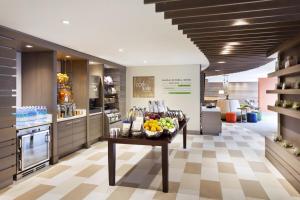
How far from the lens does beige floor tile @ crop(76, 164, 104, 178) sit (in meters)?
4.05

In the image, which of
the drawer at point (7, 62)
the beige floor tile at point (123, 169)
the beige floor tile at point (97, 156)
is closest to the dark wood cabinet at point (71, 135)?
the beige floor tile at point (97, 156)

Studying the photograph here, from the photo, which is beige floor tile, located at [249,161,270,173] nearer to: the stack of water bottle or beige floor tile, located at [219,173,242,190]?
beige floor tile, located at [219,173,242,190]

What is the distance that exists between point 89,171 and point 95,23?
2.77 meters

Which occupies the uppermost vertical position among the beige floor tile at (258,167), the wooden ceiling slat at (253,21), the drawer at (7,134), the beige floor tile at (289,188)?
the wooden ceiling slat at (253,21)

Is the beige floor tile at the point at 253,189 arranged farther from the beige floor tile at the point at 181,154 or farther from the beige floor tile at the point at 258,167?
the beige floor tile at the point at 181,154

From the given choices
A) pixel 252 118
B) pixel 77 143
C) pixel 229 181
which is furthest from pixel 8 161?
pixel 252 118

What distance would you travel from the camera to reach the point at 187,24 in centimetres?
322

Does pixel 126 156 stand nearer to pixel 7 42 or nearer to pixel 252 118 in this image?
pixel 7 42

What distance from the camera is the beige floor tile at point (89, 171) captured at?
4046mm

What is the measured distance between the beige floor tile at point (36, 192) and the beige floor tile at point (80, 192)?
16.2 inches

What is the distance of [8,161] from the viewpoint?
3549 millimetres

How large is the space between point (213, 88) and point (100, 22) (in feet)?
51.2

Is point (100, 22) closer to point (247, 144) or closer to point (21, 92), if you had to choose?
point (21, 92)

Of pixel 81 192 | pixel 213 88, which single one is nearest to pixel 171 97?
pixel 81 192
